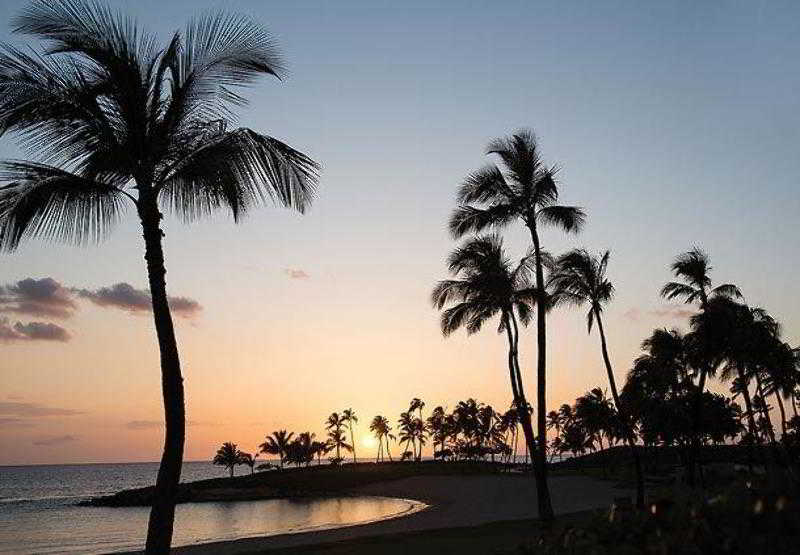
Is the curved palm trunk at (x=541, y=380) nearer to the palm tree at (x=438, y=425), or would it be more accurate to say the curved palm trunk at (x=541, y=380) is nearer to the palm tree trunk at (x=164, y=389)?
the palm tree trunk at (x=164, y=389)

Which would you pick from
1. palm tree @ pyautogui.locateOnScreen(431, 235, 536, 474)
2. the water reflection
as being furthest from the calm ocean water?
palm tree @ pyautogui.locateOnScreen(431, 235, 536, 474)

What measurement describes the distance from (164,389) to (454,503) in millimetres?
55225

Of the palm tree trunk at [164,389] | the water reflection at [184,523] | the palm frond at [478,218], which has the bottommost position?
the water reflection at [184,523]

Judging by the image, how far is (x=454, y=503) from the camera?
6091 centimetres

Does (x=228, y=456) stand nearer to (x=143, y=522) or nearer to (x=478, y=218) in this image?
(x=143, y=522)

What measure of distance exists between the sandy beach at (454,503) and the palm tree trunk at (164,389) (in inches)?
731

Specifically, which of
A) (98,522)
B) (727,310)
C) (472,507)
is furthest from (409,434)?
(727,310)

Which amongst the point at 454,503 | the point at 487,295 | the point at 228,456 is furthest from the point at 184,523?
the point at 228,456

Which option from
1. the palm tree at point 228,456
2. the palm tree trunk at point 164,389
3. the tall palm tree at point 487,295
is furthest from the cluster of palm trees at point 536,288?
the palm tree at point 228,456

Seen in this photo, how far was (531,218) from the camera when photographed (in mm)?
23938

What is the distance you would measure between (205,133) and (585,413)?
315ft

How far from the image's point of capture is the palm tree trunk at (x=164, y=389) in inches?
363

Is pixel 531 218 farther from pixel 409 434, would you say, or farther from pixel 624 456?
pixel 409 434

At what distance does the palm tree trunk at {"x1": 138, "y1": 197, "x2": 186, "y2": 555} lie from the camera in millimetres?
9227
